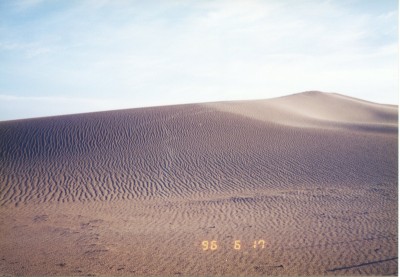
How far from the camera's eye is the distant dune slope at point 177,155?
14523 mm

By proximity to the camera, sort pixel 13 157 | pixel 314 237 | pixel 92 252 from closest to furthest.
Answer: pixel 92 252, pixel 314 237, pixel 13 157

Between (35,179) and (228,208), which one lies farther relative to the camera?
(35,179)

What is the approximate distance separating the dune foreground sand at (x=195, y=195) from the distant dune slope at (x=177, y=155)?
0.08 metres

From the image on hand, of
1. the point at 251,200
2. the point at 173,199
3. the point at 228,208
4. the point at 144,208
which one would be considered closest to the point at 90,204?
the point at 144,208

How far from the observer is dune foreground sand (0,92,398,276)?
750 cm

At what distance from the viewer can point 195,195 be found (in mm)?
13516

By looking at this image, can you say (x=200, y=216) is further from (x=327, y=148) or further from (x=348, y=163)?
(x=327, y=148)

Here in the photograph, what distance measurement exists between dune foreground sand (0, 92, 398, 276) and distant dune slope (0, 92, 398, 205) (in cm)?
8

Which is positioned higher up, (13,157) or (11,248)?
(13,157)

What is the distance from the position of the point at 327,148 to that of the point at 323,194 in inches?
254

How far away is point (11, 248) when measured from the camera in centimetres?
841
